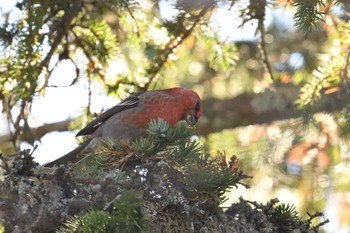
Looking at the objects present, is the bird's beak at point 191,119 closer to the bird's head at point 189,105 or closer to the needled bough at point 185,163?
the bird's head at point 189,105

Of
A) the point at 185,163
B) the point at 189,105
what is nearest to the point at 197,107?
the point at 189,105

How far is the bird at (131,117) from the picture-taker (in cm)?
487

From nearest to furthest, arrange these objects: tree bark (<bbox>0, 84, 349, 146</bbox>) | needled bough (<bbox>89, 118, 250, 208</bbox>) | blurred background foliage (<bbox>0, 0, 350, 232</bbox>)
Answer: needled bough (<bbox>89, 118, 250, 208</bbox>) < blurred background foliage (<bbox>0, 0, 350, 232</bbox>) < tree bark (<bbox>0, 84, 349, 146</bbox>)

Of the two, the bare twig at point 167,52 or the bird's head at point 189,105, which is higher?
the bare twig at point 167,52

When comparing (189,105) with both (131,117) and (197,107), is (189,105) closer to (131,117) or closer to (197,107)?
(197,107)

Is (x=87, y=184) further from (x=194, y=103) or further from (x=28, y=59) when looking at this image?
(x=194, y=103)

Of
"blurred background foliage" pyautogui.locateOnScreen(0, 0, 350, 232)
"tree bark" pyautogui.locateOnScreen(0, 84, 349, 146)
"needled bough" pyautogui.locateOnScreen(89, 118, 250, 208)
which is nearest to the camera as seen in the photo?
"needled bough" pyautogui.locateOnScreen(89, 118, 250, 208)

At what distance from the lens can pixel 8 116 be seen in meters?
4.82

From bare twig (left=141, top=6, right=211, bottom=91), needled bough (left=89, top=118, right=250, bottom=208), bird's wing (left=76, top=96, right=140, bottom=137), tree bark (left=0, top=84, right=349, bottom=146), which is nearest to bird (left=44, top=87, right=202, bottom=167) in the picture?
bird's wing (left=76, top=96, right=140, bottom=137)

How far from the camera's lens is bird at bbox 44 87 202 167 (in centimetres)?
487

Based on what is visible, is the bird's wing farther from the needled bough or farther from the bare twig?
the needled bough

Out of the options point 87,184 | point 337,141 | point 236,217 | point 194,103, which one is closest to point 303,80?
point 337,141

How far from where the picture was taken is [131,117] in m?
4.89

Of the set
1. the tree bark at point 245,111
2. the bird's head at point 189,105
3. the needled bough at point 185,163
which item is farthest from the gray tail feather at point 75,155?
the needled bough at point 185,163
